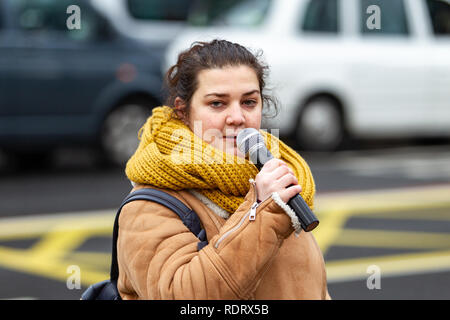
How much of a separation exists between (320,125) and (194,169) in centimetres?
903

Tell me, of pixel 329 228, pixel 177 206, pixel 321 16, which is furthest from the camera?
pixel 321 16

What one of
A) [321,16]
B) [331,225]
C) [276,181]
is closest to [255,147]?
[276,181]

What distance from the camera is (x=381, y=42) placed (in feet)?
35.6

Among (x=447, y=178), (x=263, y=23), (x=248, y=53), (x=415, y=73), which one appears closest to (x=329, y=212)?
(x=447, y=178)

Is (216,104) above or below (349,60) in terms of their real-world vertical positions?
below

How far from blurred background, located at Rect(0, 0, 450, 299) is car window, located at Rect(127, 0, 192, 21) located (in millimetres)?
19

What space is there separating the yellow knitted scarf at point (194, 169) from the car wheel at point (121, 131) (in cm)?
740

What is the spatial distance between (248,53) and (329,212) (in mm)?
5450

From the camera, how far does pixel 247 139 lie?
1.94m

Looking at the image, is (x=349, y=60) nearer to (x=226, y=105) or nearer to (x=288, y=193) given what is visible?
(x=226, y=105)

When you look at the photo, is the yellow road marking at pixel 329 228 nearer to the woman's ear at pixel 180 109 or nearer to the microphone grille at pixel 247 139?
the woman's ear at pixel 180 109

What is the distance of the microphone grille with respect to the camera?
1.93 meters

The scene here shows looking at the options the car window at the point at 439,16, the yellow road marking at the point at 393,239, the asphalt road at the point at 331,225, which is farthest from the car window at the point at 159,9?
the yellow road marking at the point at 393,239

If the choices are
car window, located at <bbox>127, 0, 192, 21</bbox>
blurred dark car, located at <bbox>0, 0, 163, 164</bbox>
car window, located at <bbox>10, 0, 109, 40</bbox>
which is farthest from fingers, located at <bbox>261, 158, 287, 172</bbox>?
car window, located at <bbox>127, 0, 192, 21</bbox>
